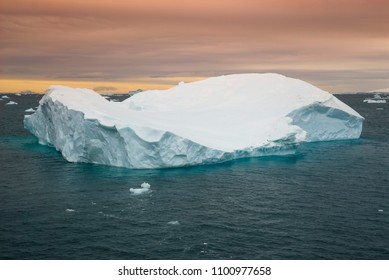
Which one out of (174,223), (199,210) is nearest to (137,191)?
(199,210)

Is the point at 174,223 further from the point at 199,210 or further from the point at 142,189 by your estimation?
the point at 142,189

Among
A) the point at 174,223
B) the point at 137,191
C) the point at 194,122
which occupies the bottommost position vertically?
the point at 174,223

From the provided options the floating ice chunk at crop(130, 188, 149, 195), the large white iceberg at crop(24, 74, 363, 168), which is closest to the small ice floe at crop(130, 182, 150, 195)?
the floating ice chunk at crop(130, 188, 149, 195)

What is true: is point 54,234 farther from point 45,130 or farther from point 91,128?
point 45,130

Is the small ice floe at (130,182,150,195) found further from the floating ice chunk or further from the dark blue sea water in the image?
the dark blue sea water

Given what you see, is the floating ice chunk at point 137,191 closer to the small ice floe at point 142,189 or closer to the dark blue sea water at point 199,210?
the small ice floe at point 142,189

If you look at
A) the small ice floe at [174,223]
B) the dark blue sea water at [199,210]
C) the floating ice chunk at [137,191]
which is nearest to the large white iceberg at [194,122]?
the dark blue sea water at [199,210]
